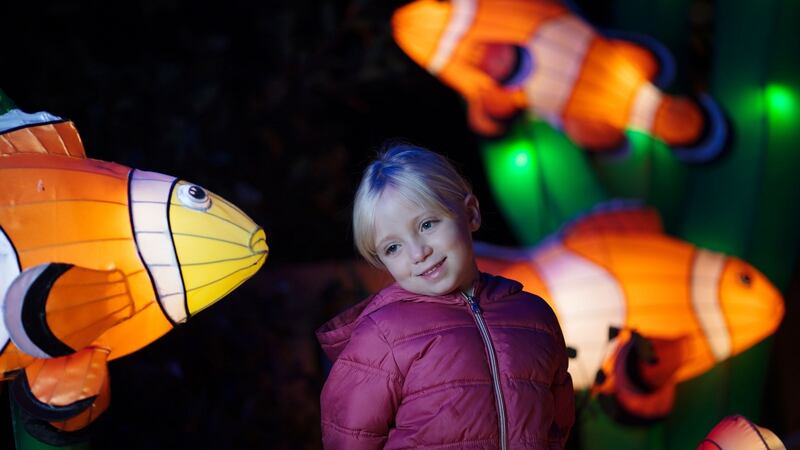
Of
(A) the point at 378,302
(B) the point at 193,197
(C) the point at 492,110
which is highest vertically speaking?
(B) the point at 193,197

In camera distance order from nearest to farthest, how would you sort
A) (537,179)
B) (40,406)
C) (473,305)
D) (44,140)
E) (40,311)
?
1. (40,311)
2. (40,406)
3. (44,140)
4. (473,305)
5. (537,179)

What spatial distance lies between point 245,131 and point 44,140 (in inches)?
49.2

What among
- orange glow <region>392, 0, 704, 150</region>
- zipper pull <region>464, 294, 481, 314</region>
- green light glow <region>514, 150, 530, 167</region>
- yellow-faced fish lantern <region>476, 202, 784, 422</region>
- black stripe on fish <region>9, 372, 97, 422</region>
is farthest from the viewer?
green light glow <region>514, 150, 530, 167</region>

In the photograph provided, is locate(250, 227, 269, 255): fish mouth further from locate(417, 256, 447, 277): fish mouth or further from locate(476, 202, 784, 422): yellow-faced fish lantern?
locate(476, 202, 784, 422): yellow-faced fish lantern

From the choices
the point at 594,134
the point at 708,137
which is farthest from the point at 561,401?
the point at 708,137

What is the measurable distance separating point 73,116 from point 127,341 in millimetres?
1256

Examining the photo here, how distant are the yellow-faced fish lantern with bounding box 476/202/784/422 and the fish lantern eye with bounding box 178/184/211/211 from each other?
48.5 inches

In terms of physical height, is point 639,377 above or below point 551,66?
below

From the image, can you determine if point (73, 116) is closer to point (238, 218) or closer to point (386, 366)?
point (238, 218)

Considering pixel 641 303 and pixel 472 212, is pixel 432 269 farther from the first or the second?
pixel 641 303

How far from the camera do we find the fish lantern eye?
134 centimetres

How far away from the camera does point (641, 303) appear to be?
2322 mm

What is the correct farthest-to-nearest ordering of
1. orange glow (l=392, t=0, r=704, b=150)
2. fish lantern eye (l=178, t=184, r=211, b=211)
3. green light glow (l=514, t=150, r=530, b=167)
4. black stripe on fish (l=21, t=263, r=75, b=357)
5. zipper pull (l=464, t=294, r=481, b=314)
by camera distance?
green light glow (l=514, t=150, r=530, b=167), orange glow (l=392, t=0, r=704, b=150), zipper pull (l=464, t=294, r=481, b=314), fish lantern eye (l=178, t=184, r=211, b=211), black stripe on fish (l=21, t=263, r=75, b=357)

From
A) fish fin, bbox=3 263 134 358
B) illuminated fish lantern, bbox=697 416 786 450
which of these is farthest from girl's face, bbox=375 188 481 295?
illuminated fish lantern, bbox=697 416 786 450
